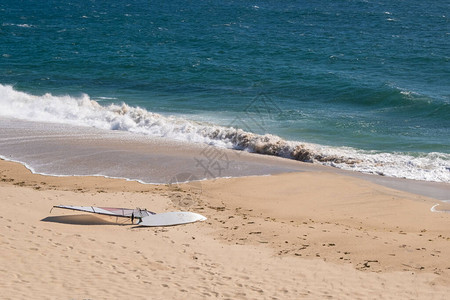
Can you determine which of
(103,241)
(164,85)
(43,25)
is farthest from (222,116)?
(43,25)

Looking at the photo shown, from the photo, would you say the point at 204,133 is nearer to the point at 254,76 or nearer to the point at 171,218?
the point at 171,218

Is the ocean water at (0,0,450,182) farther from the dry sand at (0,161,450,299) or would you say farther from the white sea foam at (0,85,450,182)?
the dry sand at (0,161,450,299)

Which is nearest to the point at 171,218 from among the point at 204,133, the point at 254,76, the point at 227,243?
the point at 227,243

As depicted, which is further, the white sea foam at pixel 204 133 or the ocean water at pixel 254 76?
the ocean water at pixel 254 76

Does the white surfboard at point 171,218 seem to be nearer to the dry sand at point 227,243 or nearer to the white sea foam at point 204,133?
the dry sand at point 227,243

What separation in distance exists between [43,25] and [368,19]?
23.2m

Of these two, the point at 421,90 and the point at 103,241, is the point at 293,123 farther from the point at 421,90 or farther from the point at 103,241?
the point at 103,241

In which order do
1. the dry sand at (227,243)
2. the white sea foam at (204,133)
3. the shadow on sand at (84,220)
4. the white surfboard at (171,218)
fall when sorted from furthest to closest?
the white sea foam at (204,133), the white surfboard at (171,218), the shadow on sand at (84,220), the dry sand at (227,243)

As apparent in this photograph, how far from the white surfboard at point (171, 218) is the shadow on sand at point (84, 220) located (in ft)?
1.41

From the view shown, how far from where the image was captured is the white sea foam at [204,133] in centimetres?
1734

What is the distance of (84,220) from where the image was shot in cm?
1177

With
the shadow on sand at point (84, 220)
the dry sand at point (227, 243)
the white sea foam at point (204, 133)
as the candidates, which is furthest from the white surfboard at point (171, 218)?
the white sea foam at point (204, 133)

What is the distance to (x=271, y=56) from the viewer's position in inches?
1262

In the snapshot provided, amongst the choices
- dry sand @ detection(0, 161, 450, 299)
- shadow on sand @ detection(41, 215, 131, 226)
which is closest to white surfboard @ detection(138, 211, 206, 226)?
dry sand @ detection(0, 161, 450, 299)
